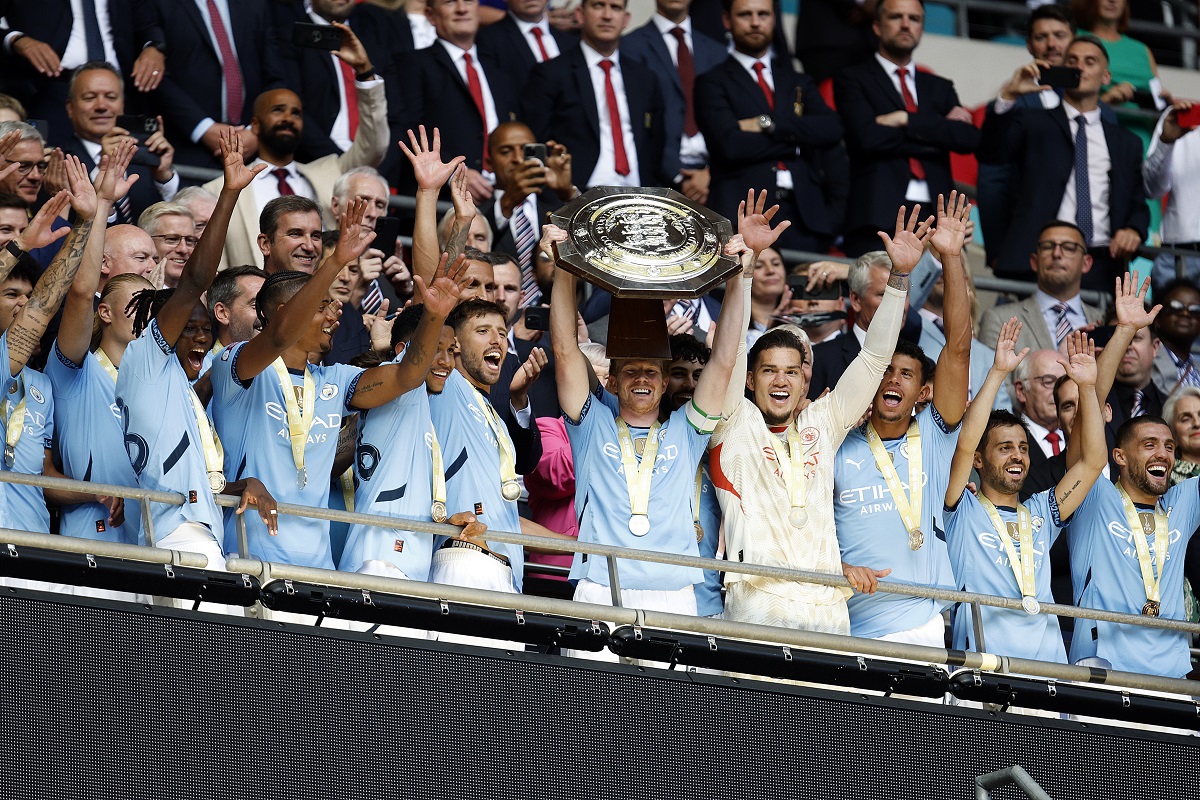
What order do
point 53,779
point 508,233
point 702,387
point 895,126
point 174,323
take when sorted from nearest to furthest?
point 53,779, point 174,323, point 702,387, point 508,233, point 895,126

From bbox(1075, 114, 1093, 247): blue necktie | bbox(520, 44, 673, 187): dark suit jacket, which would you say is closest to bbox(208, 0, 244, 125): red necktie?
bbox(520, 44, 673, 187): dark suit jacket

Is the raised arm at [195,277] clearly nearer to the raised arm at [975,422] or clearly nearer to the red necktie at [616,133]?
the raised arm at [975,422]

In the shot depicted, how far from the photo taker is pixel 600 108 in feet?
34.3

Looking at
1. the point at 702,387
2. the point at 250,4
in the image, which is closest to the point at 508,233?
the point at 250,4

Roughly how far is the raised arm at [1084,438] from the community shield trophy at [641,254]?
63.5 inches

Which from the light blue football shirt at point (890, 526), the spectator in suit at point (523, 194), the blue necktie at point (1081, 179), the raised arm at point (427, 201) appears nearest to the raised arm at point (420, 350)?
the raised arm at point (427, 201)

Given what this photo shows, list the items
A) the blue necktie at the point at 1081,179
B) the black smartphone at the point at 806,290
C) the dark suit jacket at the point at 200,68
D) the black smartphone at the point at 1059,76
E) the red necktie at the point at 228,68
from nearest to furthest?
the black smartphone at the point at 806,290, the dark suit jacket at the point at 200,68, the red necktie at the point at 228,68, the black smartphone at the point at 1059,76, the blue necktie at the point at 1081,179

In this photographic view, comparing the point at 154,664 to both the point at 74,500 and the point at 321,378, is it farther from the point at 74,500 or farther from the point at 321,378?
the point at 321,378

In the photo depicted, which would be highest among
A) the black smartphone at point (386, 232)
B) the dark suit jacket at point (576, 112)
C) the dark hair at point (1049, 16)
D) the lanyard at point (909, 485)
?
the dark hair at point (1049, 16)

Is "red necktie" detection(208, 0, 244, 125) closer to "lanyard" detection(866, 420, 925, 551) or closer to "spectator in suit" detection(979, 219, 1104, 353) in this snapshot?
"spectator in suit" detection(979, 219, 1104, 353)

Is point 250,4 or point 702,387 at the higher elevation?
point 250,4

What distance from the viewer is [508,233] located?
9.60 metres

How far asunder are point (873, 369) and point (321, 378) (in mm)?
1941

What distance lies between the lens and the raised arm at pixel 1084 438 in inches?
309
